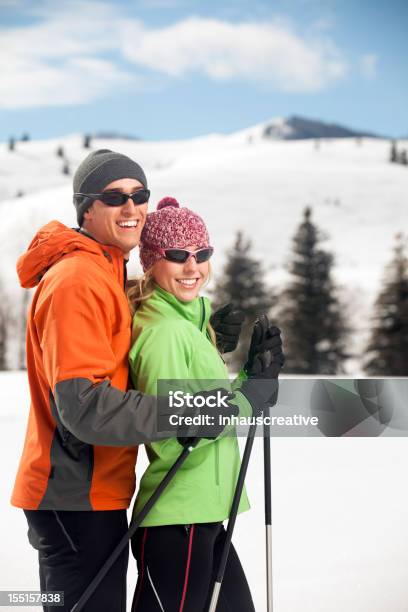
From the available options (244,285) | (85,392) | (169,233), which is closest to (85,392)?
(85,392)

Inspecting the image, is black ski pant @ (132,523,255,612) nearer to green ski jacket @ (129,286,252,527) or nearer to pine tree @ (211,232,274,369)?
green ski jacket @ (129,286,252,527)

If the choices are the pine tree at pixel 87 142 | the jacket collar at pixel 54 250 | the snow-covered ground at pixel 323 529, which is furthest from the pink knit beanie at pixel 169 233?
the pine tree at pixel 87 142

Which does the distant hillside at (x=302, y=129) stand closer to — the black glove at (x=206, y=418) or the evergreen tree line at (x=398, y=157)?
the evergreen tree line at (x=398, y=157)

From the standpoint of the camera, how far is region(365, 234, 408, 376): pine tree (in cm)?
3350

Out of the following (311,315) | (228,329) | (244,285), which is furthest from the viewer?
(311,315)

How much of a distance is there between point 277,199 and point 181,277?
74.8 m

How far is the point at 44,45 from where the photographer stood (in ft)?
494

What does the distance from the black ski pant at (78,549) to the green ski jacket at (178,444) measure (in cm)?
12

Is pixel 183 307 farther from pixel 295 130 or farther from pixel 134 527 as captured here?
pixel 295 130

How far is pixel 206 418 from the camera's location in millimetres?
2164

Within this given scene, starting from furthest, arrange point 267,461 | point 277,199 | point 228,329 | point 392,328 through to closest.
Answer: point 277,199 → point 392,328 → point 228,329 → point 267,461

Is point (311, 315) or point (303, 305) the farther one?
point (303, 305)

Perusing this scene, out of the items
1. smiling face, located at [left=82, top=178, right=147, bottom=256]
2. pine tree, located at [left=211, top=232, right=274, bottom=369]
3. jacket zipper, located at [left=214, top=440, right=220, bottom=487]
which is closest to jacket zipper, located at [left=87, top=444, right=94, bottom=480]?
jacket zipper, located at [left=214, top=440, right=220, bottom=487]

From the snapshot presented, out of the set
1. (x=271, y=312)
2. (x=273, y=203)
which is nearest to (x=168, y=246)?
(x=271, y=312)
